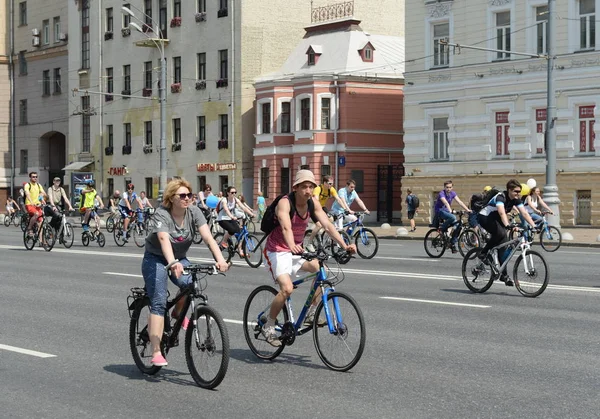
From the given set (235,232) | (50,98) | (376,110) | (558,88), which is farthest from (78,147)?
(235,232)

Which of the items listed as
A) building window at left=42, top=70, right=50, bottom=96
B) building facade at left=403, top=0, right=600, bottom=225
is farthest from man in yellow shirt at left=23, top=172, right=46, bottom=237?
building window at left=42, top=70, right=50, bottom=96

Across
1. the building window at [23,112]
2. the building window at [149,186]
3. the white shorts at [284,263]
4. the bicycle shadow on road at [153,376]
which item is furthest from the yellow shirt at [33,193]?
the building window at [23,112]

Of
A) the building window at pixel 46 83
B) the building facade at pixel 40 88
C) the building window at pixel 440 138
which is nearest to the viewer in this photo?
the building window at pixel 440 138

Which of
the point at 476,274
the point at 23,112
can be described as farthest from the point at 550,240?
the point at 23,112

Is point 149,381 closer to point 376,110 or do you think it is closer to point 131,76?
point 376,110

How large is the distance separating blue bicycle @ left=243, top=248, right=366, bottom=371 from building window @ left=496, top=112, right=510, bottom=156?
117 feet

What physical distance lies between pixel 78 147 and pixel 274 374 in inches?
2507

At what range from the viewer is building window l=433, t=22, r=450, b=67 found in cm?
4675

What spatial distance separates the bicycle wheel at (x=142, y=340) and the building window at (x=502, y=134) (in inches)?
1438

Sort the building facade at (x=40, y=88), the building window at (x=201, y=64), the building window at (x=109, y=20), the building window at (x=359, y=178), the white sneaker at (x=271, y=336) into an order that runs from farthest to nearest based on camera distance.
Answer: the building facade at (x=40, y=88) < the building window at (x=109, y=20) < the building window at (x=201, y=64) < the building window at (x=359, y=178) < the white sneaker at (x=271, y=336)

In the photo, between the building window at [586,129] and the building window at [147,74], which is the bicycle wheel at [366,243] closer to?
the building window at [586,129]

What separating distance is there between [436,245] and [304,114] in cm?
3136

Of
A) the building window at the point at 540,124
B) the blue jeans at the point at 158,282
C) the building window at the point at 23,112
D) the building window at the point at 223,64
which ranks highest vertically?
the building window at the point at 223,64

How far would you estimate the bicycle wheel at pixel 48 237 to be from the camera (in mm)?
27994
